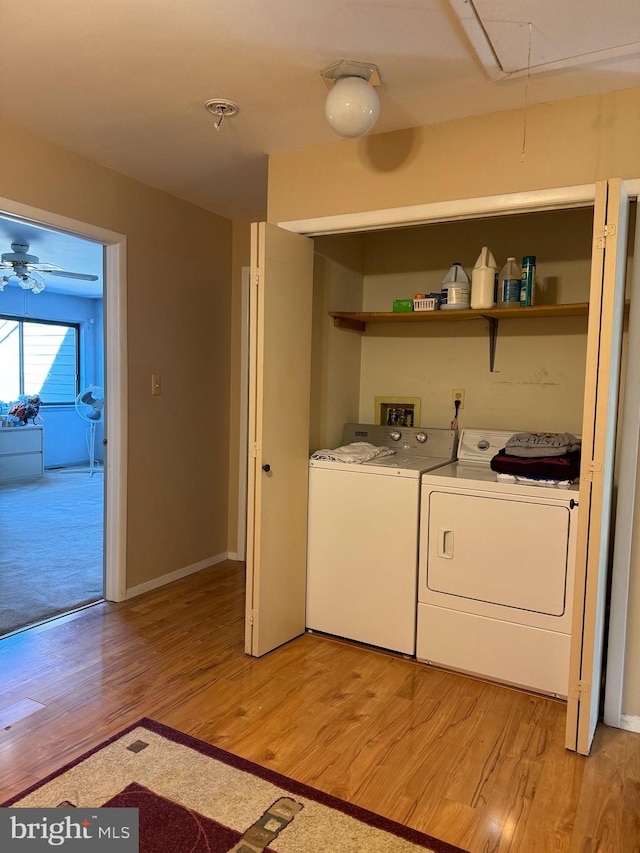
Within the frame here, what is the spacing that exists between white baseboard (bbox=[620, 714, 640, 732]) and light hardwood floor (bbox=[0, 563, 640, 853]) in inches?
2.0

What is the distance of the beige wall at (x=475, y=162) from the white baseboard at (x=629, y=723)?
0.07 feet

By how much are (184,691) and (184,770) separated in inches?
20.3

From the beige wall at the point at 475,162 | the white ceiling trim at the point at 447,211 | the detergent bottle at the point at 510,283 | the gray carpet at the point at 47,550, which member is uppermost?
the beige wall at the point at 475,162

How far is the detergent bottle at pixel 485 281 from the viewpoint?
274 cm

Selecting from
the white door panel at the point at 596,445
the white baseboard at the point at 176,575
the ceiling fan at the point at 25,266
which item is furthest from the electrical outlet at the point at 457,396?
the ceiling fan at the point at 25,266

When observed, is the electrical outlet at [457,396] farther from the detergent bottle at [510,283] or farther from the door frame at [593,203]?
the door frame at [593,203]

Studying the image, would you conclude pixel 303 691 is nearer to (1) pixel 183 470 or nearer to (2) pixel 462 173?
(1) pixel 183 470

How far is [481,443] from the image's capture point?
3027mm

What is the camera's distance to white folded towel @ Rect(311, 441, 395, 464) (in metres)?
2.87

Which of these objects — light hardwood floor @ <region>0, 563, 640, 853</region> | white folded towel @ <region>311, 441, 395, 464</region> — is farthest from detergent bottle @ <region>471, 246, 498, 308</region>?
light hardwood floor @ <region>0, 563, 640, 853</region>

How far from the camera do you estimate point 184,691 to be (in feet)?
7.84

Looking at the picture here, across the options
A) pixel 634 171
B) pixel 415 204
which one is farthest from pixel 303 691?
pixel 634 171

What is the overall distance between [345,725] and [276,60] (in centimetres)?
Answer: 236

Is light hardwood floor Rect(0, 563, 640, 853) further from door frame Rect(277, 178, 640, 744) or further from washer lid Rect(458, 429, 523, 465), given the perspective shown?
washer lid Rect(458, 429, 523, 465)
